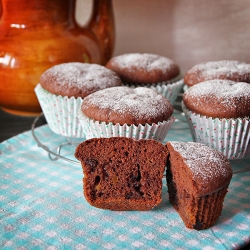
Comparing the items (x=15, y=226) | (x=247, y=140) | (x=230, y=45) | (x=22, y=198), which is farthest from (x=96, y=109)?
(x=230, y=45)

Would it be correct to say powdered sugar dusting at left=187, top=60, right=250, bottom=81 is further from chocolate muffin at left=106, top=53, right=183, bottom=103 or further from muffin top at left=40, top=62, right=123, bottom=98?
muffin top at left=40, top=62, right=123, bottom=98

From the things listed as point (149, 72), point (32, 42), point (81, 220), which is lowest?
point (81, 220)

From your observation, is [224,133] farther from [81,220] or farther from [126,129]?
[81,220]

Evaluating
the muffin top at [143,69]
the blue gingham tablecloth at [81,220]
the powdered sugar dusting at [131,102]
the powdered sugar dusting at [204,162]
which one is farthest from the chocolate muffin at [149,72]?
the powdered sugar dusting at [204,162]

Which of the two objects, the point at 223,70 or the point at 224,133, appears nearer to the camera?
the point at 224,133

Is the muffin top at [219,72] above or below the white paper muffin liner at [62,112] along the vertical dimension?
above

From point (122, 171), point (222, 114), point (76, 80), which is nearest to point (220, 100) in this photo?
point (222, 114)

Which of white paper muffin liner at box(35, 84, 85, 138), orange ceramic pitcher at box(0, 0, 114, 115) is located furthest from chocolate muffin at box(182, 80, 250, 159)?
orange ceramic pitcher at box(0, 0, 114, 115)

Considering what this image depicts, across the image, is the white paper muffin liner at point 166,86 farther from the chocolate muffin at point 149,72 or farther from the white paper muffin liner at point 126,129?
the white paper muffin liner at point 126,129
